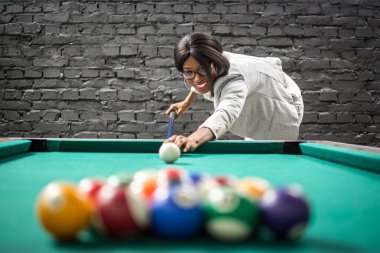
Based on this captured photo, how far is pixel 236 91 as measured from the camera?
225 centimetres

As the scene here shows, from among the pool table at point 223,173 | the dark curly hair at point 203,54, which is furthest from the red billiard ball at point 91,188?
the dark curly hair at point 203,54

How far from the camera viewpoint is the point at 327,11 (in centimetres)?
405

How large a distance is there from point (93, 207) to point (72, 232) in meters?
0.06

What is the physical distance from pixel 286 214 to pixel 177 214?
0.18m

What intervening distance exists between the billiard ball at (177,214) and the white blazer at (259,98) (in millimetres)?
1494

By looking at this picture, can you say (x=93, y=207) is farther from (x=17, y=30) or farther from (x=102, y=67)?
(x=17, y=30)

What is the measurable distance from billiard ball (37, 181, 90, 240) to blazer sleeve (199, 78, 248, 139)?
55.3 inches

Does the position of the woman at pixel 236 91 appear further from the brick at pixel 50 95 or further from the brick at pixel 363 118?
the brick at pixel 50 95

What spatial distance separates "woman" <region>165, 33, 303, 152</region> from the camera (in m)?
2.13

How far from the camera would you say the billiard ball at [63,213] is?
26.2 inches

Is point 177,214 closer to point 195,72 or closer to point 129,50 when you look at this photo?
point 195,72

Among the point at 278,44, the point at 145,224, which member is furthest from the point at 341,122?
the point at 145,224

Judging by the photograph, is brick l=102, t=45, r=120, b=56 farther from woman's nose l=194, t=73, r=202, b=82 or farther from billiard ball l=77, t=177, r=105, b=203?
billiard ball l=77, t=177, r=105, b=203

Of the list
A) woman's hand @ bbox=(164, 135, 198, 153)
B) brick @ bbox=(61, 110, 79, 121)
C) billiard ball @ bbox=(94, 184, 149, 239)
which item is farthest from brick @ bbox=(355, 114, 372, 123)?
billiard ball @ bbox=(94, 184, 149, 239)
